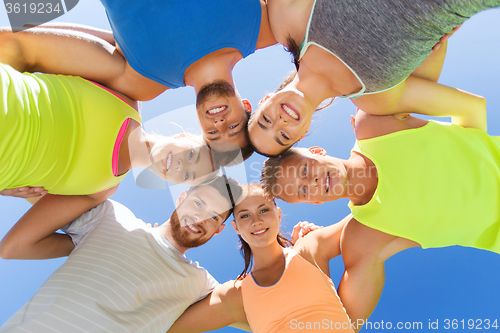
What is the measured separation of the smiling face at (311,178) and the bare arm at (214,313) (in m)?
0.74

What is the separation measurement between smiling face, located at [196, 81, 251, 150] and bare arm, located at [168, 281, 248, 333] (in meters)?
1.06

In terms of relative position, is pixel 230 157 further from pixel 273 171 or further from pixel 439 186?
pixel 439 186

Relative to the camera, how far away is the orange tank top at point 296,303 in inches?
66.1

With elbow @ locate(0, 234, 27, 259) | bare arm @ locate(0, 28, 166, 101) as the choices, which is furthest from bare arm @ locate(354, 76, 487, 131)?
elbow @ locate(0, 234, 27, 259)

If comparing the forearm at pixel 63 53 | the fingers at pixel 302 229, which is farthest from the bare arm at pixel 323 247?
the forearm at pixel 63 53

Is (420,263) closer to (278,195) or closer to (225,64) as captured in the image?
(278,195)

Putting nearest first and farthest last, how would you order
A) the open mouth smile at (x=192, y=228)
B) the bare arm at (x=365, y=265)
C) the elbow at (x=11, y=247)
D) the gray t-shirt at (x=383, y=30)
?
1. the gray t-shirt at (x=383, y=30)
2. the elbow at (x=11, y=247)
3. the bare arm at (x=365, y=265)
4. the open mouth smile at (x=192, y=228)

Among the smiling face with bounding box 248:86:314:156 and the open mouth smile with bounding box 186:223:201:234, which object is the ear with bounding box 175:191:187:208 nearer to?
the open mouth smile with bounding box 186:223:201:234

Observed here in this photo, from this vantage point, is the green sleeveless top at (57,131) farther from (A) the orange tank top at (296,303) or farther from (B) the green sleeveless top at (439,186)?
(B) the green sleeveless top at (439,186)

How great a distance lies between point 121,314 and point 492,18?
10.9 feet

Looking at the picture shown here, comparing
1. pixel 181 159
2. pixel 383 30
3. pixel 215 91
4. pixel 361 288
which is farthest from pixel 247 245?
pixel 383 30

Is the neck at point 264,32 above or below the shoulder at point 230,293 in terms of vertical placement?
above

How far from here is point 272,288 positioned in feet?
5.95

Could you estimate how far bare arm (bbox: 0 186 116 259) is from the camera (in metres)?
1.53
